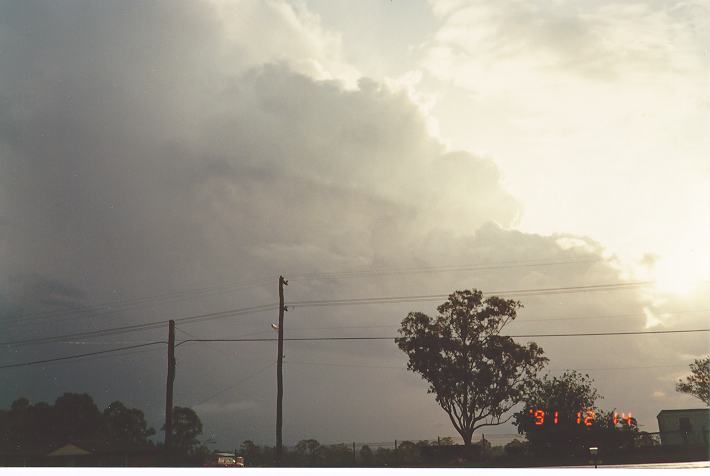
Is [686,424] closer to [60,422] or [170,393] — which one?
[170,393]

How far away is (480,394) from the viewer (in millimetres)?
34469

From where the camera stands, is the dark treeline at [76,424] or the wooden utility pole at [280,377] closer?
the wooden utility pole at [280,377]

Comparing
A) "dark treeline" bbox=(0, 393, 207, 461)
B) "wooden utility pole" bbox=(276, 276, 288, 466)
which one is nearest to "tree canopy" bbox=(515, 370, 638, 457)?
"wooden utility pole" bbox=(276, 276, 288, 466)

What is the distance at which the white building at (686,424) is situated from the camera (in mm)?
44781

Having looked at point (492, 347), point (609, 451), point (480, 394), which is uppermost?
point (492, 347)

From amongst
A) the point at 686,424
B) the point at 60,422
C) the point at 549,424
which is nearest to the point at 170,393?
the point at 549,424

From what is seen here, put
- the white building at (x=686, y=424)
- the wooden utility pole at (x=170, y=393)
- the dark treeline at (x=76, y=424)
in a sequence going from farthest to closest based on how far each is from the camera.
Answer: the dark treeline at (x=76, y=424), the white building at (x=686, y=424), the wooden utility pole at (x=170, y=393)

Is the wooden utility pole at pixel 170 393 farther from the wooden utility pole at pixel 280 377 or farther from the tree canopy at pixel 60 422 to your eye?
the tree canopy at pixel 60 422

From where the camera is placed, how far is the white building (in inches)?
1763

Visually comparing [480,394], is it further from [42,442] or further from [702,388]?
[42,442]

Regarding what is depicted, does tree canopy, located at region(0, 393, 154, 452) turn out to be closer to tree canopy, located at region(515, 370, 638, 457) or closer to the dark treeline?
the dark treeline

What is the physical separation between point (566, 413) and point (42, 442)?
45.3 meters

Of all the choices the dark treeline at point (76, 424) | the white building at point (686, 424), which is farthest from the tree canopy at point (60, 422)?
the white building at point (686, 424)
